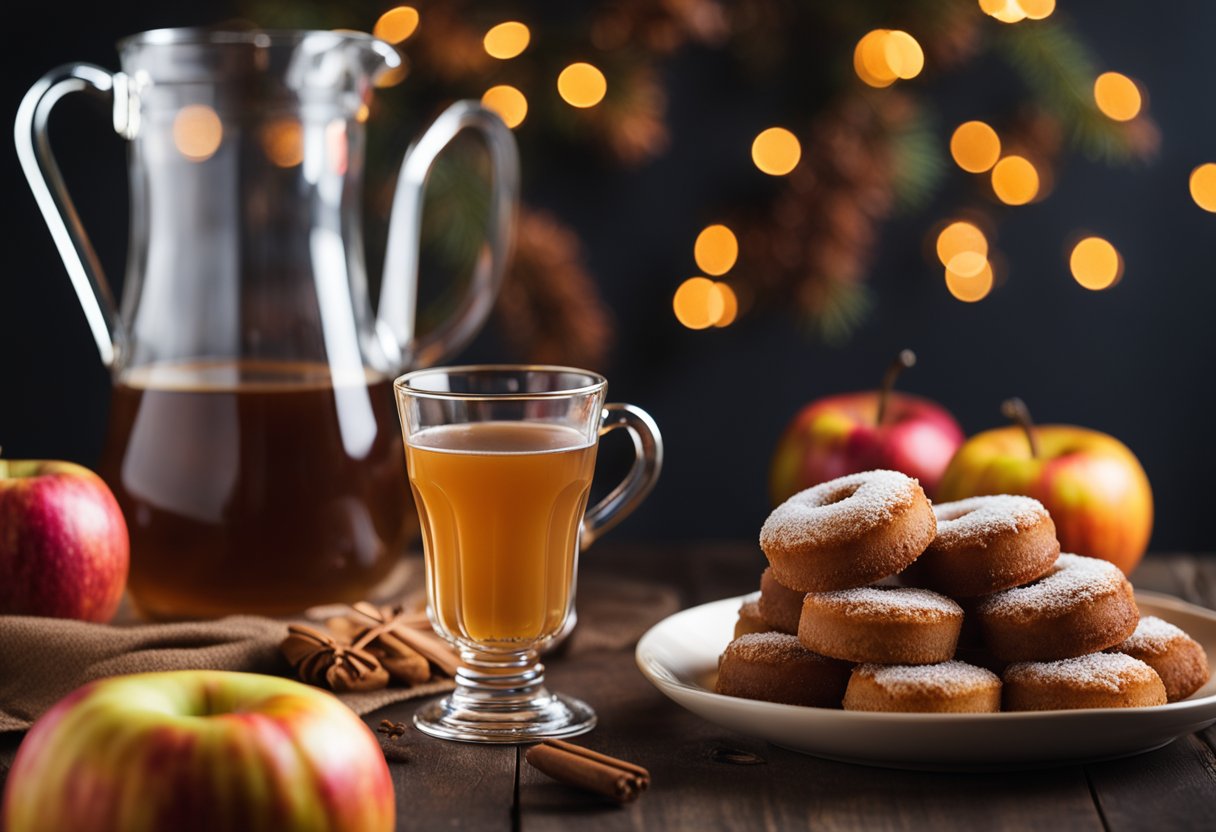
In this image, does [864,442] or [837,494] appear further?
[864,442]

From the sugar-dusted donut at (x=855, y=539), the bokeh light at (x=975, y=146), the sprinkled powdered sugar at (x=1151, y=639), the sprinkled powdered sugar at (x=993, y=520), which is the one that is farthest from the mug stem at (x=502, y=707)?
the bokeh light at (x=975, y=146)

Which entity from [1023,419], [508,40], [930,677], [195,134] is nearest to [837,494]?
[930,677]

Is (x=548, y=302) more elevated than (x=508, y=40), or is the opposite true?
(x=508, y=40)

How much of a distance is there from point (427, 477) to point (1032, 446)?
0.84 meters

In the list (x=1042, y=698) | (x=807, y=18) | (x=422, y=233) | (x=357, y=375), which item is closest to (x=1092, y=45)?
(x=807, y=18)

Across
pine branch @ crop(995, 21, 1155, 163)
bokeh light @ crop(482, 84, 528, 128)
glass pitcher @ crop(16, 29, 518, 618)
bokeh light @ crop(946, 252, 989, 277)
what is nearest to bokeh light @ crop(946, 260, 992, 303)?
bokeh light @ crop(946, 252, 989, 277)

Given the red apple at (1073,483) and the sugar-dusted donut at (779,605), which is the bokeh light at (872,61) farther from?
the sugar-dusted donut at (779,605)

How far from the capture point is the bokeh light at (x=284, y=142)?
59.1 inches

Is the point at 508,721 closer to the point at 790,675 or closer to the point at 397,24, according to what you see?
the point at 790,675

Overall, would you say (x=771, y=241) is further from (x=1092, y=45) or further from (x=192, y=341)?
(x=192, y=341)

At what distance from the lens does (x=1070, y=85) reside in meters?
2.66

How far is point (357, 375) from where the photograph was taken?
1.54 metres

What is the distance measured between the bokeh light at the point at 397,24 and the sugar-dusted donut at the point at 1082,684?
1880 millimetres

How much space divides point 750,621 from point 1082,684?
0.30m
